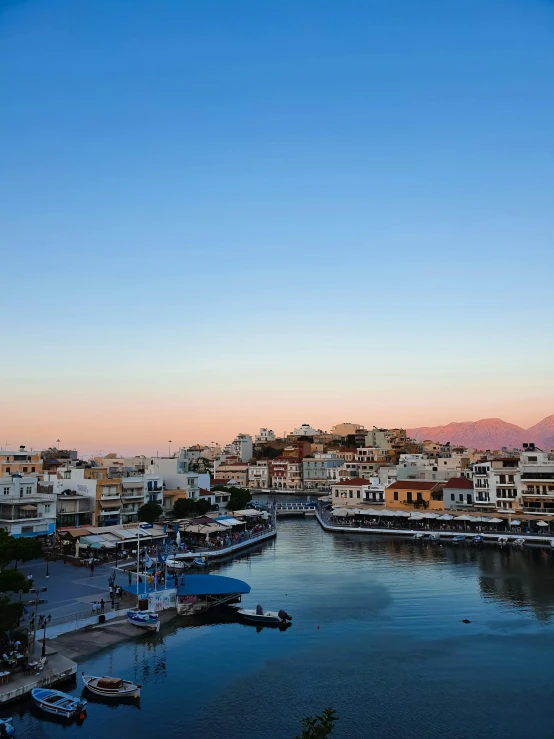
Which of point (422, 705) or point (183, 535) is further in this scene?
point (183, 535)

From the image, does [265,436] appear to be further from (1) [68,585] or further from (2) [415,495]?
(1) [68,585]

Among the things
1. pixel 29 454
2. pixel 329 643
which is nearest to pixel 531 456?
pixel 329 643

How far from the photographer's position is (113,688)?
21.7m

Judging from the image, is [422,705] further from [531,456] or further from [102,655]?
[531,456]

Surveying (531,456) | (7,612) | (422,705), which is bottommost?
(422,705)

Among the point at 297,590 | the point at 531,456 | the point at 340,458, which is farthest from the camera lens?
the point at 340,458

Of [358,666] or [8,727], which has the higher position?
[8,727]

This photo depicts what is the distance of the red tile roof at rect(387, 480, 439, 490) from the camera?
6944 centimetres

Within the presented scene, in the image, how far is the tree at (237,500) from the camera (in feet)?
231

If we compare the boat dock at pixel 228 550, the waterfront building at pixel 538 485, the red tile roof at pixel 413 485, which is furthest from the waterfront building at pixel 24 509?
the waterfront building at pixel 538 485

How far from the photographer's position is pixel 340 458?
124m

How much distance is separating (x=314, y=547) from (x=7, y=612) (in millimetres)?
35802

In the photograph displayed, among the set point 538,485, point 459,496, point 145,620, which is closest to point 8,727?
point 145,620

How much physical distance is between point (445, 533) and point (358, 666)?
37.4 metres
